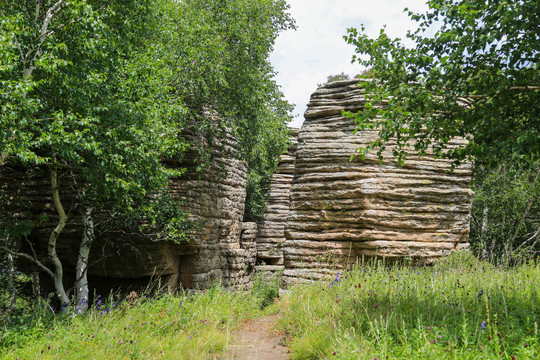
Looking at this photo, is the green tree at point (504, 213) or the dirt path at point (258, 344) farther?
the green tree at point (504, 213)

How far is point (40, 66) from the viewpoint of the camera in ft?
20.0

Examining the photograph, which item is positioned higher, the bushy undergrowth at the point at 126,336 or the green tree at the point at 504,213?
the green tree at the point at 504,213

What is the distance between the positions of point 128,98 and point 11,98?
2.50 meters

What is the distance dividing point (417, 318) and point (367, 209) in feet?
15.6

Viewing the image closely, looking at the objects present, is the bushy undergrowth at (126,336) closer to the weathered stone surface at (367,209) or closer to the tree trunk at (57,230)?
the tree trunk at (57,230)

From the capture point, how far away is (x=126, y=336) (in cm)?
568

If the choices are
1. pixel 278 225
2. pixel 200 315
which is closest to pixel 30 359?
pixel 200 315

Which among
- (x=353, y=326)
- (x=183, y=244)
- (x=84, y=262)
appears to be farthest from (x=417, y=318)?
(x=183, y=244)

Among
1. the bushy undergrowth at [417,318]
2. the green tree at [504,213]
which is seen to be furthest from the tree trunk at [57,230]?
the green tree at [504,213]

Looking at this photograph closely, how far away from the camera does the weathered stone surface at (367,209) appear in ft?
29.1

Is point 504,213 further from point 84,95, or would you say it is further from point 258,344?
point 84,95

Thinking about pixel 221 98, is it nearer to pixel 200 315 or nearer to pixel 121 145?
pixel 121 145

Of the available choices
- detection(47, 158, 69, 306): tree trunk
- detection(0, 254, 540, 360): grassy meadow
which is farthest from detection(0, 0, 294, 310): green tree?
detection(0, 254, 540, 360): grassy meadow

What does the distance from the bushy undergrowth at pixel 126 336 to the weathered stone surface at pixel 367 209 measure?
2.71 metres
